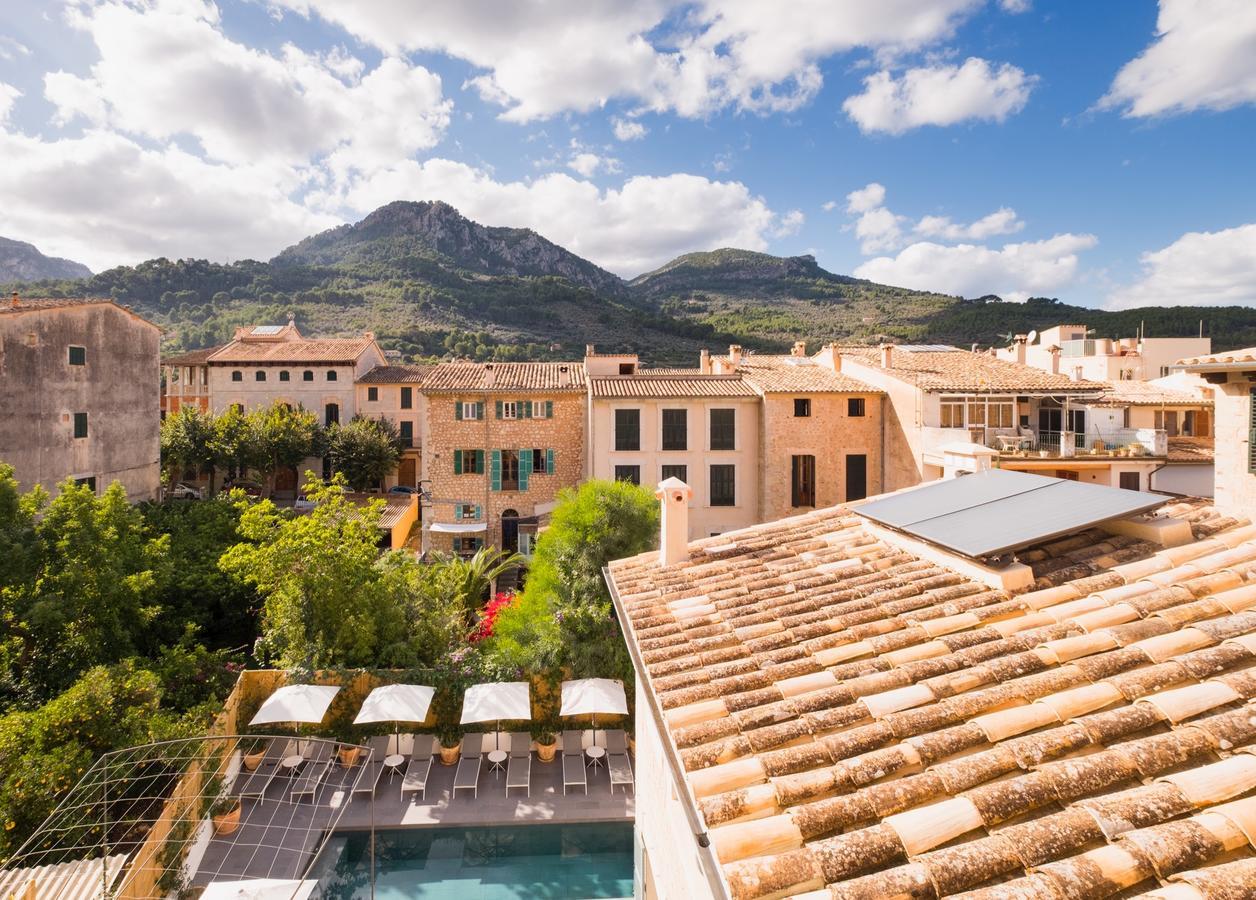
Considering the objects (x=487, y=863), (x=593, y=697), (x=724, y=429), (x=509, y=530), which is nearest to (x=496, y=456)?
(x=509, y=530)

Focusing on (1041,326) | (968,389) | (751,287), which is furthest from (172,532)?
(751,287)

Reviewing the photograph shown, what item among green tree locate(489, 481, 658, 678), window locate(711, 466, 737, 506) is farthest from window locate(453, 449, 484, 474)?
green tree locate(489, 481, 658, 678)

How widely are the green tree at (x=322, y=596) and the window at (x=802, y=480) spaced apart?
1611 cm

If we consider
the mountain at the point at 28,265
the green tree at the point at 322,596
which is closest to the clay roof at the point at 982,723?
the green tree at the point at 322,596

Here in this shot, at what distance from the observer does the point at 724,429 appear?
26.2m

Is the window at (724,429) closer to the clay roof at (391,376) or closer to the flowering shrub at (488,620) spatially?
the flowering shrub at (488,620)

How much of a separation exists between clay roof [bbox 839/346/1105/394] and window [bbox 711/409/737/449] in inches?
252

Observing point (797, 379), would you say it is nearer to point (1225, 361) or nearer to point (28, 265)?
point (1225, 361)

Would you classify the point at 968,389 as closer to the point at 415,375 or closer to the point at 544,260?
the point at 415,375

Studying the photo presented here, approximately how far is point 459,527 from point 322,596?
12541 mm

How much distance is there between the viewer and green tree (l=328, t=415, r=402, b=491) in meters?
35.2

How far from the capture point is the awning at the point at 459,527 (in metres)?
26.8

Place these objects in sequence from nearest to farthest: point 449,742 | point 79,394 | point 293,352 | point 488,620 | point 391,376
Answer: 1. point 449,742
2. point 488,620
3. point 79,394
4. point 293,352
5. point 391,376

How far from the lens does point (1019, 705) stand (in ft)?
12.0
